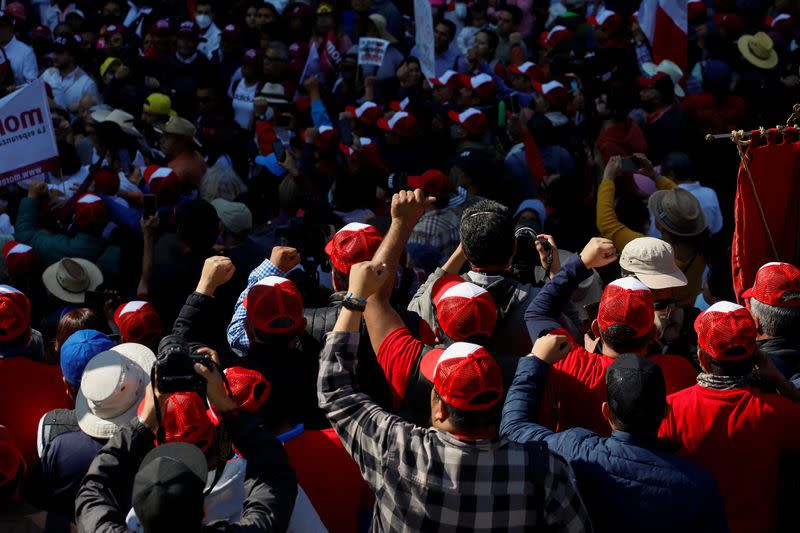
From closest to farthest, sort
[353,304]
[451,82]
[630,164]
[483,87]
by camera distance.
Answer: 1. [353,304]
2. [630,164]
3. [483,87]
4. [451,82]

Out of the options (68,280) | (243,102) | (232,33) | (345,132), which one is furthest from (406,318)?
(232,33)

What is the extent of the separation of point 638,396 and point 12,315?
2682 mm

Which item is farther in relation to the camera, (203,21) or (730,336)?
(203,21)

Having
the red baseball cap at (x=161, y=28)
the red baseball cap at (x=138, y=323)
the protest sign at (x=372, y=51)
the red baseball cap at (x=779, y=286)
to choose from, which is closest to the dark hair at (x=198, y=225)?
the red baseball cap at (x=138, y=323)

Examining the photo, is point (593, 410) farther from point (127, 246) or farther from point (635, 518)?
point (127, 246)

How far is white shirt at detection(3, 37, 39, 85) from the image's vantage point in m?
11.0

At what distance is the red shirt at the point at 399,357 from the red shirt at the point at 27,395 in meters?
1.50

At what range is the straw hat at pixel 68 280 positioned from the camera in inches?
214

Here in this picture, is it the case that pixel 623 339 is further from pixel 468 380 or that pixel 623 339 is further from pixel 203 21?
pixel 203 21

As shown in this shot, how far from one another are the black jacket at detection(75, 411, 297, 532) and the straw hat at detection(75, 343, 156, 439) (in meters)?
0.56

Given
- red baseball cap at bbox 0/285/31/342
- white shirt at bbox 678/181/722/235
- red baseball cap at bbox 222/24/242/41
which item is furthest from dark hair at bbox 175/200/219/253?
red baseball cap at bbox 222/24/242/41

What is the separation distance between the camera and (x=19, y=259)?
18.5 feet

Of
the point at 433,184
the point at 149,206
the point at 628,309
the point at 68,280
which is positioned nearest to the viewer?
the point at 628,309

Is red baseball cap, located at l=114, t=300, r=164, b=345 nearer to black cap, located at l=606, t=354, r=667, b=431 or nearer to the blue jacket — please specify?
the blue jacket
